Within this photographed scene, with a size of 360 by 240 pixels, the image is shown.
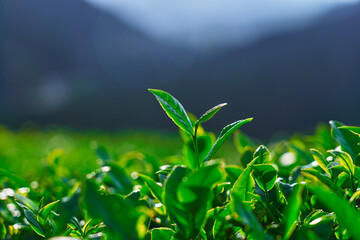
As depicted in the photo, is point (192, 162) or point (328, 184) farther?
point (192, 162)

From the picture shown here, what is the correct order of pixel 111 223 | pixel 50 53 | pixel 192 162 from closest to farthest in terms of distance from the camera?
1. pixel 111 223
2. pixel 192 162
3. pixel 50 53

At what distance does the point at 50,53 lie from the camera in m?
15.9

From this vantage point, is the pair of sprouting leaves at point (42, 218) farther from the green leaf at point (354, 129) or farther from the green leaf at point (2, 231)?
the green leaf at point (354, 129)

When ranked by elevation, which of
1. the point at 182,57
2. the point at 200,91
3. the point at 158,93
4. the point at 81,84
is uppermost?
the point at 158,93

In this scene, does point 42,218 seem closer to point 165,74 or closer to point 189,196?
point 189,196

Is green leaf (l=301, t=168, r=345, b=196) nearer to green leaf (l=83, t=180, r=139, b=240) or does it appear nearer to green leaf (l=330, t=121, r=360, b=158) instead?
green leaf (l=330, t=121, r=360, b=158)

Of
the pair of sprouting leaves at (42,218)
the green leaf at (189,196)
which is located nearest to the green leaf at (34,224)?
the pair of sprouting leaves at (42,218)

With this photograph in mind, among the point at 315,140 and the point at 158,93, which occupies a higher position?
the point at 158,93

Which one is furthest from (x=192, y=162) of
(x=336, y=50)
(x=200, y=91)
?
(x=336, y=50)

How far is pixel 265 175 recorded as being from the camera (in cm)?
69

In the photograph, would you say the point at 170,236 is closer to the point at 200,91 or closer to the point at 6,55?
the point at 200,91

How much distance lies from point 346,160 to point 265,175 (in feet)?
0.51

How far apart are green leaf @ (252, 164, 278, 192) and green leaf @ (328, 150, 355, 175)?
0.12 metres

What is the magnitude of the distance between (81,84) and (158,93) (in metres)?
14.8
